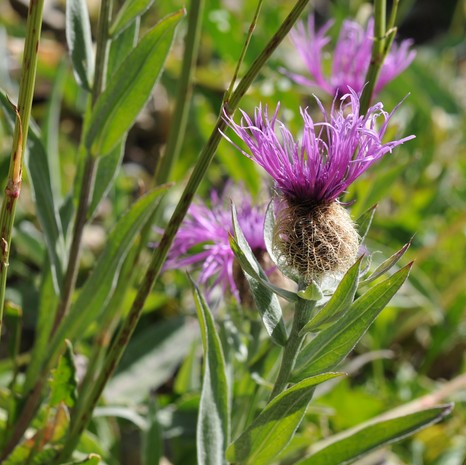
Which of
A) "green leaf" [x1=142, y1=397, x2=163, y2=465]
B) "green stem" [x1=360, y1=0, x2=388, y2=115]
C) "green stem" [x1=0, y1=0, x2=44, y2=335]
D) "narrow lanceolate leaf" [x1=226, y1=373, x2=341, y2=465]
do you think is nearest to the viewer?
"green stem" [x1=0, y1=0, x2=44, y2=335]

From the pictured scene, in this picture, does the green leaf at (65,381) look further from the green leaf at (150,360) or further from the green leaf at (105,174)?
the green leaf at (150,360)

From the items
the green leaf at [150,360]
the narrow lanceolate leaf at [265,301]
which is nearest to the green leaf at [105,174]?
the narrow lanceolate leaf at [265,301]

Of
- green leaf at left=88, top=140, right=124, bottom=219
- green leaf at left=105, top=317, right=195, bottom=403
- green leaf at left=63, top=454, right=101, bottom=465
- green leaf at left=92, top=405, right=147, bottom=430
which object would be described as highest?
green leaf at left=88, top=140, right=124, bottom=219

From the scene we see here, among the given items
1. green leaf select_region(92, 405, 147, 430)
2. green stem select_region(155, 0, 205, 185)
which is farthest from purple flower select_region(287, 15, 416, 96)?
green leaf select_region(92, 405, 147, 430)

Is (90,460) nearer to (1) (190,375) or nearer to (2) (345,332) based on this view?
(2) (345,332)

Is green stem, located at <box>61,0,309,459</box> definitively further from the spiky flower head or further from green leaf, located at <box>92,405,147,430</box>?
green leaf, located at <box>92,405,147,430</box>

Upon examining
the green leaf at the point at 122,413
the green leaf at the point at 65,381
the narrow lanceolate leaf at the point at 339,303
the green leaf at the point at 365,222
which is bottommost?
the green leaf at the point at 122,413

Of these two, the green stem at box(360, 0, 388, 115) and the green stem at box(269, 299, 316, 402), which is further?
the green stem at box(360, 0, 388, 115)
